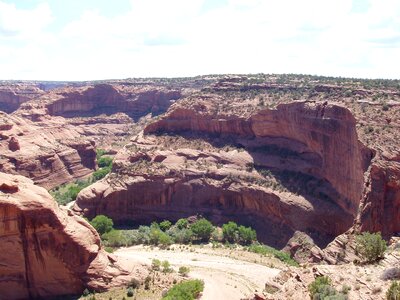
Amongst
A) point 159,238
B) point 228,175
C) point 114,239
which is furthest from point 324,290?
point 228,175

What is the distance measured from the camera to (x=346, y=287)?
23.1 metres

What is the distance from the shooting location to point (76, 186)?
8638 cm

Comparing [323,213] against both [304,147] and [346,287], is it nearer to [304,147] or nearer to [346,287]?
[304,147]

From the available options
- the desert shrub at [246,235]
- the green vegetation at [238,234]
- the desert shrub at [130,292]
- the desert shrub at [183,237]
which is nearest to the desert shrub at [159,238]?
the desert shrub at [183,237]

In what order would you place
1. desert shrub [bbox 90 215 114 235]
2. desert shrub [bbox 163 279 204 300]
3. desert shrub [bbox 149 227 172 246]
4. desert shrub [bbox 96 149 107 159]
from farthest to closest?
desert shrub [bbox 96 149 107 159] < desert shrub [bbox 90 215 114 235] < desert shrub [bbox 149 227 172 246] < desert shrub [bbox 163 279 204 300]

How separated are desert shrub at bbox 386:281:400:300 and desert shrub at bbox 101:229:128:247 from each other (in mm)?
41858

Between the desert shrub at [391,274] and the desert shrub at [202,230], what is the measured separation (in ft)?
121

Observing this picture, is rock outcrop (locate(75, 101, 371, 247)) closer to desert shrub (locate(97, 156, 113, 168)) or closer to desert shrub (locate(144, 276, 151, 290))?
desert shrub (locate(144, 276, 151, 290))

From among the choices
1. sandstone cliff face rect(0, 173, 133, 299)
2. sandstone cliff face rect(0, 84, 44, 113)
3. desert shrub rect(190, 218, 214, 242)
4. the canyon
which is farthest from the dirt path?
sandstone cliff face rect(0, 84, 44, 113)

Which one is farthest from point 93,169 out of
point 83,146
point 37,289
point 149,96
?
point 37,289

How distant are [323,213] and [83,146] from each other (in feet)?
202

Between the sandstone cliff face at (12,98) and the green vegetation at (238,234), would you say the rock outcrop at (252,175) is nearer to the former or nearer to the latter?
the green vegetation at (238,234)

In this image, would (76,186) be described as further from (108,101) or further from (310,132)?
(108,101)

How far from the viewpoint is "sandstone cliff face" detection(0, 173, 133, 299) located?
3559cm
